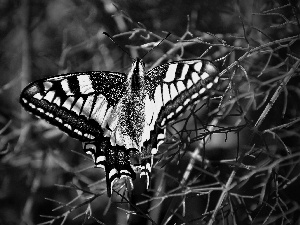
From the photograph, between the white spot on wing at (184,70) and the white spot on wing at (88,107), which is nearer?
the white spot on wing at (184,70)

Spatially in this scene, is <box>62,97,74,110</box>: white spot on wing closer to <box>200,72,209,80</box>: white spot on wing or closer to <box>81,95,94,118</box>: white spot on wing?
<box>81,95,94,118</box>: white spot on wing

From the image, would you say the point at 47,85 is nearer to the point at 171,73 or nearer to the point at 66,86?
the point at 66,86

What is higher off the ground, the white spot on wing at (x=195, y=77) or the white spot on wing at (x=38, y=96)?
the white spot on wing at (x=195, y=77)

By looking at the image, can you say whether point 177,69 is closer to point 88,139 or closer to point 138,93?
point 138,93

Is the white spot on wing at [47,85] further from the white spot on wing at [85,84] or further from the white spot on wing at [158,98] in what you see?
the white spot on wing at [158,98]

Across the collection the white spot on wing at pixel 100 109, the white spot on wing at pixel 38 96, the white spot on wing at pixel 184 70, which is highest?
the white spot on wing at pixel 184 70

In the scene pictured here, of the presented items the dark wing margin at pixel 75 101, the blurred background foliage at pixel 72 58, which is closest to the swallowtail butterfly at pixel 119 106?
the dark wing margin at pixel 75 101

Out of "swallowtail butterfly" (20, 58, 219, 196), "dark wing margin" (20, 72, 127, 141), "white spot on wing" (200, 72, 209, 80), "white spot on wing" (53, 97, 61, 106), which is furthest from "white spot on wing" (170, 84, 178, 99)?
"white spot on wing" (53, 97, 61, 106)

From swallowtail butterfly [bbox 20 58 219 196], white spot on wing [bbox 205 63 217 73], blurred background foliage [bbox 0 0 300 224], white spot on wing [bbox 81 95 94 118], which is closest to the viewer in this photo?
white spot on wing [bbox 205 63 217 73]
